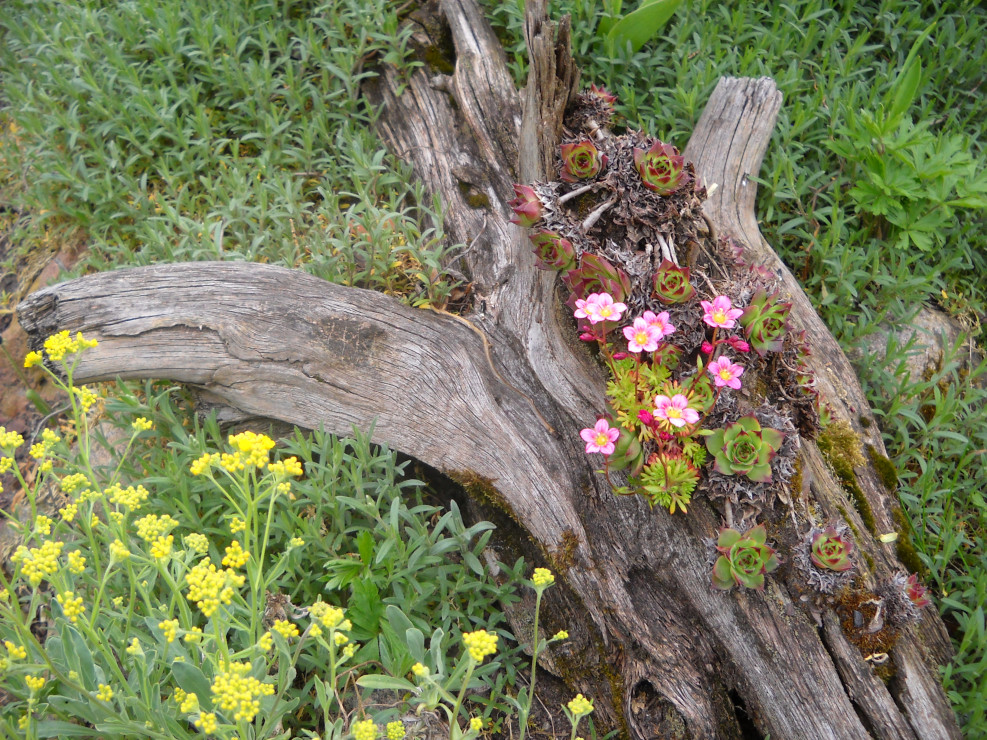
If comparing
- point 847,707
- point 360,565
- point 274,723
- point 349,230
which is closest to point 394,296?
point 349,230

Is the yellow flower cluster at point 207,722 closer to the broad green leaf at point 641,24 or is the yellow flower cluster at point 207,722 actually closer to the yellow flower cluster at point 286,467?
the yellow flower cluster at point 286,467

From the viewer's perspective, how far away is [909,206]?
389 cm

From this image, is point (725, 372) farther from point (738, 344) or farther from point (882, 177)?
point (882, 177)

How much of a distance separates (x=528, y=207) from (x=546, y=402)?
0.88 metres

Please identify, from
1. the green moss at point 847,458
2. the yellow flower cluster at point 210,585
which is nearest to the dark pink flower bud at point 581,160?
the green moss at point 847,458

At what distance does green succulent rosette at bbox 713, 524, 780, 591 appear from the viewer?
2.45 m

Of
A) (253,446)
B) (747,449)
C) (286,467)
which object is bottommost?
(747,449)

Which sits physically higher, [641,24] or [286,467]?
[641,24]

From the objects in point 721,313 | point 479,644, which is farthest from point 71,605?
point 721,313

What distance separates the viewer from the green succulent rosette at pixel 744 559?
8.04ft

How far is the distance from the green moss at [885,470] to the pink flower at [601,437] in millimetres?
1474

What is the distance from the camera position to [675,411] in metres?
2.49

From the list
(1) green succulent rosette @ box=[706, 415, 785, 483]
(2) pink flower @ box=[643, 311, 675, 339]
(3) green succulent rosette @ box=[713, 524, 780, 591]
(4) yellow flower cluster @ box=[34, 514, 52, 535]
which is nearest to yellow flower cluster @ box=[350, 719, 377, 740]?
(4) yellow flower cluster @ box=[34, 514, 52, 535]

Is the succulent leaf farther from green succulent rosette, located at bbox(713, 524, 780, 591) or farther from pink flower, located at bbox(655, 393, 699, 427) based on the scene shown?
green succulent rosette, located at bbox(713, 524, 780, 591)
